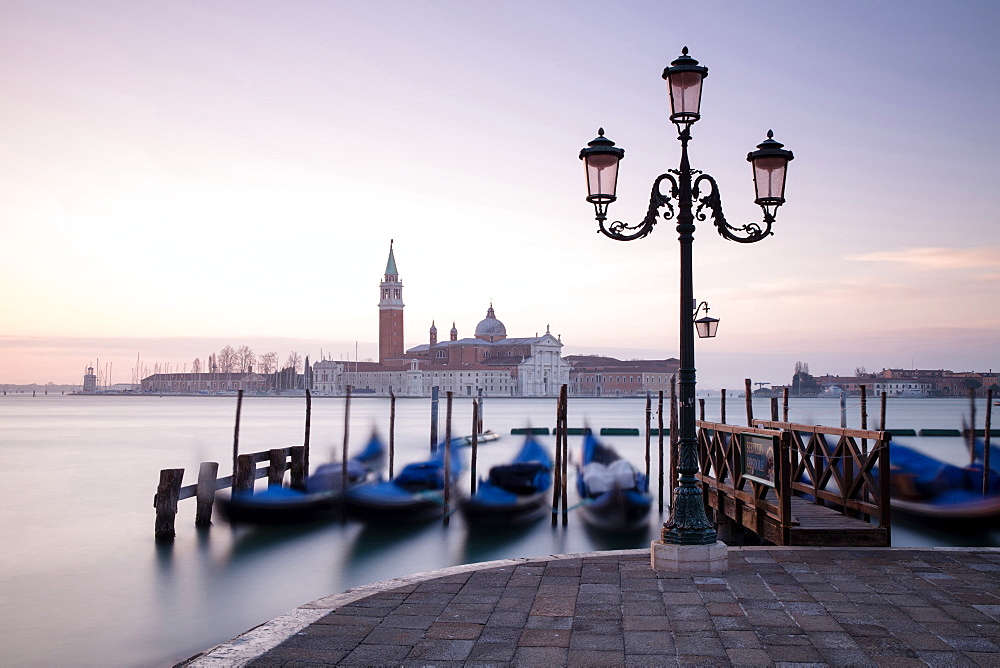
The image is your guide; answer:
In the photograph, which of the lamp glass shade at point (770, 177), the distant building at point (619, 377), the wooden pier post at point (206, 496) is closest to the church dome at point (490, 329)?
the distant building at point (619, 377)

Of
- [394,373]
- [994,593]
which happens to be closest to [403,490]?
[994,593]

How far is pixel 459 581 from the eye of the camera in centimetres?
488

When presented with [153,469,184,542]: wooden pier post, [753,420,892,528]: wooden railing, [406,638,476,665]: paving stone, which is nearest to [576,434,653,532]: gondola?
[753,420,892,528]: wooden railing

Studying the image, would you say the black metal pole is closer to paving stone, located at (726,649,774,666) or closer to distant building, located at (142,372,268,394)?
paving stone, located at (726,649,774,666)

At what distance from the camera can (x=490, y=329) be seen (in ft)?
335

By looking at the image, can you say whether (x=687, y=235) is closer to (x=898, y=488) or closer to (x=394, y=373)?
(x=898, y=488)

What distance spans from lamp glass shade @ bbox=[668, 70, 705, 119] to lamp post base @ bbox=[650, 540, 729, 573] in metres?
2.55

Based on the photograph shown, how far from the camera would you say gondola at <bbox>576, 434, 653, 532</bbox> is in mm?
11148

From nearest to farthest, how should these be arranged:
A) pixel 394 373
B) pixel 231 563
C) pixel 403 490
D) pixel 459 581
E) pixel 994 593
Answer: pixel 994 593 < pixel 459 581 < pixel 231 563 < pixel 403 490 < pixel 394 373

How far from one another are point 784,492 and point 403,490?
6.77 meters

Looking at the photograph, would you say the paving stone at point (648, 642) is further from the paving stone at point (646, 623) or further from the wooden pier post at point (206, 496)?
the wooden pier post at point (206, 496)

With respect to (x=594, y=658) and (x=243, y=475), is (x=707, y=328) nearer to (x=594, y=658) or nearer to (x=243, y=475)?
(x=594, y=658)

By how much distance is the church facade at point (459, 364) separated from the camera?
9400cm

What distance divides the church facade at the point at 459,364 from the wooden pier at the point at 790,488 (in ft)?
276
